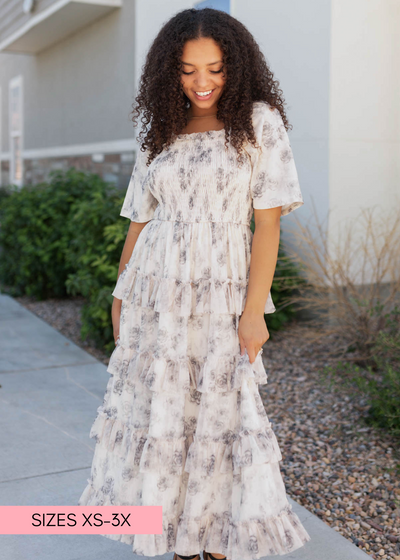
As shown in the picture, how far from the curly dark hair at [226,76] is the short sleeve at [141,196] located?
112 mm

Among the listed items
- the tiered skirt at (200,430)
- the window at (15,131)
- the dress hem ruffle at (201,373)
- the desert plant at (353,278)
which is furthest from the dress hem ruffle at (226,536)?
the window at (15,131)

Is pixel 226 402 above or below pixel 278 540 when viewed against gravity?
above

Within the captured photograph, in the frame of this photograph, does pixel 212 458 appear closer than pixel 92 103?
Yes

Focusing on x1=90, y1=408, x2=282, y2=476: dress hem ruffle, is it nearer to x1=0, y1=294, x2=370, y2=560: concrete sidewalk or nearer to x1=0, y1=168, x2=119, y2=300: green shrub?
x1=0, y1=294, x2=370, y2=560: concrete sidewalk

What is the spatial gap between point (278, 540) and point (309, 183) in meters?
3.45

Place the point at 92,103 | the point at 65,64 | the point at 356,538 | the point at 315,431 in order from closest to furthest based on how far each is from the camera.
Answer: the point at 356,538 < the point at 315,431 < the point at 92,103 < the point at 65,64

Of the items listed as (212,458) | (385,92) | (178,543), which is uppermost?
(385,92)

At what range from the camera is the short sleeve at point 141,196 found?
2064 mm

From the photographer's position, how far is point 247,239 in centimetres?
192

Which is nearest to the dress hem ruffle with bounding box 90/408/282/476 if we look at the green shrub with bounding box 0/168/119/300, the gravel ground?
the gravel ground

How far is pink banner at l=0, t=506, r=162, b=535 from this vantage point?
6.07ft

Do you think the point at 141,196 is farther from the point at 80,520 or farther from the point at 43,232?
the point at 43,232

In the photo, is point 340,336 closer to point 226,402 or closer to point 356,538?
point 356,538

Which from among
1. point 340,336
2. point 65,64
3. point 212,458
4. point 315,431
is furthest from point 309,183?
point 65,64
